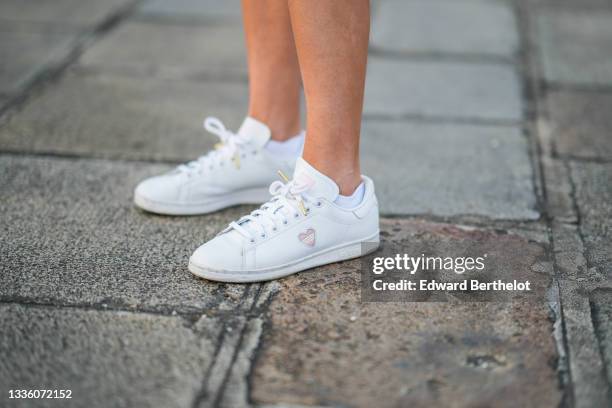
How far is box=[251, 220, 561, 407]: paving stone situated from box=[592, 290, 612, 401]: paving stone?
10cm

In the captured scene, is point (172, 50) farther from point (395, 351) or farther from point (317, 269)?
point (395, 351)

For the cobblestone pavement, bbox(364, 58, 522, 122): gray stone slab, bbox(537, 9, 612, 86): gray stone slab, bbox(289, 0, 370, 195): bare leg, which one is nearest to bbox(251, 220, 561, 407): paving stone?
the cobblestone pavement

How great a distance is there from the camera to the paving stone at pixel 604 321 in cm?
140

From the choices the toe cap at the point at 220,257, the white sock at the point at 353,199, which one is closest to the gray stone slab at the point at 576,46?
→ the white sock at the point at 353,199

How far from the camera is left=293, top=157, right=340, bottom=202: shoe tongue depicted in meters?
1.63

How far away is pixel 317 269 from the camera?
66.8 inches

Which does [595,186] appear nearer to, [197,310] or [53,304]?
[197,310]

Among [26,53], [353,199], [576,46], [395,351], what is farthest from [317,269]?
[576,46]

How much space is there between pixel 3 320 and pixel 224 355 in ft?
1.45

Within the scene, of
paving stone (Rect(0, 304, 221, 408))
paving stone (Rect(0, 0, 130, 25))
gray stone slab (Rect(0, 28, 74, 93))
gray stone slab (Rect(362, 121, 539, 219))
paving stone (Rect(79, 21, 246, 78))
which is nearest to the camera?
paving stone (Rect(0, 304, 221, 408))

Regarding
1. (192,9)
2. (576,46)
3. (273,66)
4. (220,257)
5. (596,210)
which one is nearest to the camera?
(220,257)

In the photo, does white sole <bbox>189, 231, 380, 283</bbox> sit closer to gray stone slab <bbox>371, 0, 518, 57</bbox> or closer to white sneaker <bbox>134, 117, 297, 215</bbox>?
white sneaker <bbox>134, 117, 297, 215</bbox>

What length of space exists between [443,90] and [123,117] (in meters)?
1.18

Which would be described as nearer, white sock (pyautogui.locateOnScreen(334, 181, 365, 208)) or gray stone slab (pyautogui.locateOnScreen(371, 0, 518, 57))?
white sock (pyautogui.locateOnScreen(334, 181, 365, 208))
